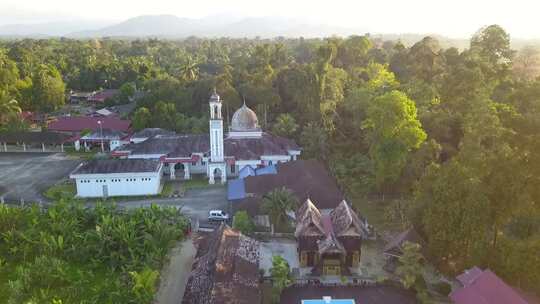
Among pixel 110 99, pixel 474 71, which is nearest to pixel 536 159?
pixel 474 71

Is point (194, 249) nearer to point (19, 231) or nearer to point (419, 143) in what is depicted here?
point (19, 231)

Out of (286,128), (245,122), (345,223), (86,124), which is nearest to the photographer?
(345,223)

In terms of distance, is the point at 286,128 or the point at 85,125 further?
the point at 85,125

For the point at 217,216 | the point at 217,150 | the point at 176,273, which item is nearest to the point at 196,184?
the point at 217,150

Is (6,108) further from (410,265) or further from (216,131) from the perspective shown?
(410,265)

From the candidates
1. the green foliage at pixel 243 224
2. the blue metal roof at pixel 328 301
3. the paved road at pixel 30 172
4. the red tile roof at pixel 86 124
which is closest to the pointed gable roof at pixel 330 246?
the blue metal roof at pixel 328 301

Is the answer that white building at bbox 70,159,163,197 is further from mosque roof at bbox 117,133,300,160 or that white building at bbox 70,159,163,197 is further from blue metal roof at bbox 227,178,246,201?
blue metal roof at bbox 227,178,246,201
